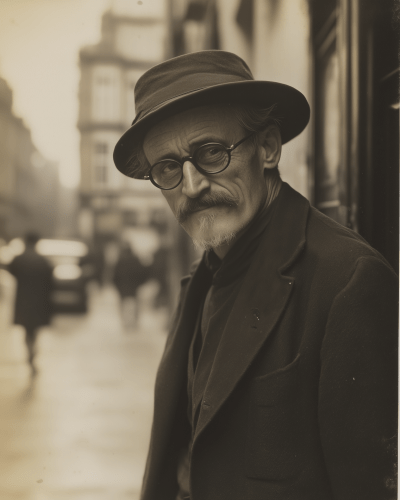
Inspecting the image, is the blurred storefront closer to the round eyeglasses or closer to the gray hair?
the gray hair

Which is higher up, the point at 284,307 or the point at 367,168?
the point at 367,168

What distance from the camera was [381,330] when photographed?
4.63 feet

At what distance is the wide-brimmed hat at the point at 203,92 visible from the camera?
1635 mm

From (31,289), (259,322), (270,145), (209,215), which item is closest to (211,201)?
(209,215)

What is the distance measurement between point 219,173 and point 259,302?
0.44m

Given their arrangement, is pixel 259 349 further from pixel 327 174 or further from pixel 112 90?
pixel 112 90

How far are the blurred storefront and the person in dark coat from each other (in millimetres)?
1634

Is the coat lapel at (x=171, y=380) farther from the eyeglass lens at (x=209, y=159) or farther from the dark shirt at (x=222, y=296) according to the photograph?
the eyeglass lens at (x=209, y=159)

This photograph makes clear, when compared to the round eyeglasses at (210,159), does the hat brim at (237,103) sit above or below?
above

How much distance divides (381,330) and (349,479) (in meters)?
0.42

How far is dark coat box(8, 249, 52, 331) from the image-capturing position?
3.12 m

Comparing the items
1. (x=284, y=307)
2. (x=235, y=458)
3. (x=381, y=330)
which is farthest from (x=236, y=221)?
(x=235, y=458)

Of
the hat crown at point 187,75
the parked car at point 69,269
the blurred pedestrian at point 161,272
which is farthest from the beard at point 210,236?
the blurred pedestrian at point 161,272

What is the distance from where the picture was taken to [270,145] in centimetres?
179
